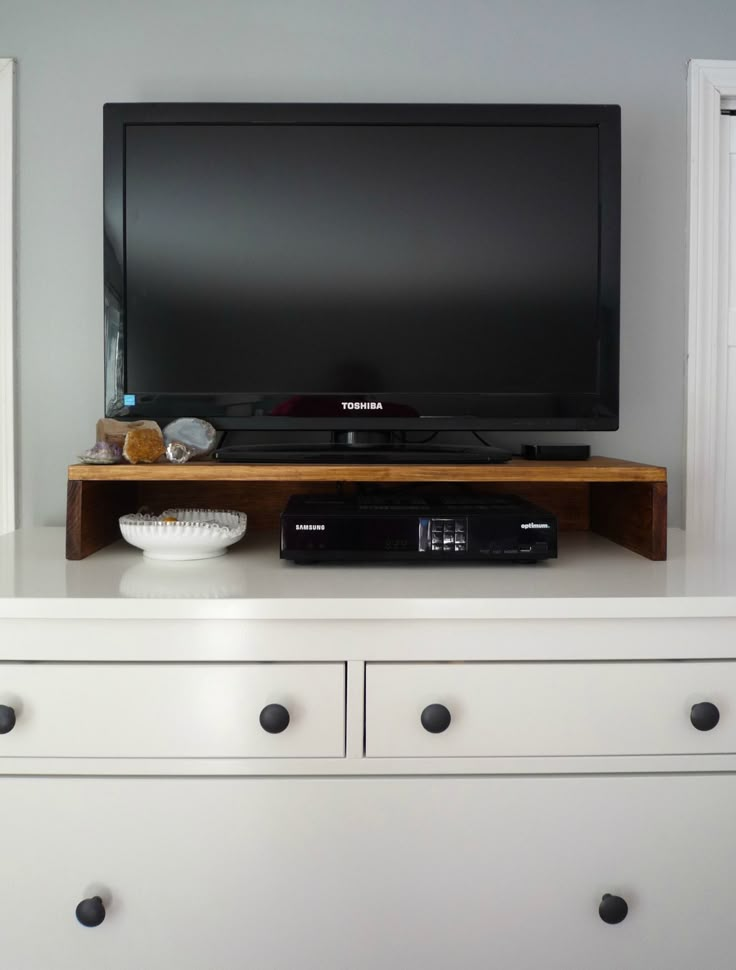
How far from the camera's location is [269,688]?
0.96 m

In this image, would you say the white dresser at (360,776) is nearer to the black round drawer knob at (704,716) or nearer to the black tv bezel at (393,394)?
the black round drawer knob at (704,716)

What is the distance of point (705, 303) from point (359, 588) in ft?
3.43

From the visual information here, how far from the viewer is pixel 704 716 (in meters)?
0.96

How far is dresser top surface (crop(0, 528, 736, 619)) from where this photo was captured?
0.94 m

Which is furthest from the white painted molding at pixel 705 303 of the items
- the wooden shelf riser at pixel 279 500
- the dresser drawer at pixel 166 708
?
the dresser drawer at pixel 166 708

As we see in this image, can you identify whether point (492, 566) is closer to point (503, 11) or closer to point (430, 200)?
point (430, 200)

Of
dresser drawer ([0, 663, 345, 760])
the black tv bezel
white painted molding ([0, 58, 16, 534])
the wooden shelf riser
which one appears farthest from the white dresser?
white painted molding ([0, 58, 16, 534])

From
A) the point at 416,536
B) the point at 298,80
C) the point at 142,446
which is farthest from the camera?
the point at 298,80

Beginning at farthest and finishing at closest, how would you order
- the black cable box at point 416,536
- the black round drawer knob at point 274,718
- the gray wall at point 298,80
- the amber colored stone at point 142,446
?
the gray wall at point 298,80, the amber colored stone at point 142,446, the black cable box at point 416,536, the black round drawer knob at point 274,718

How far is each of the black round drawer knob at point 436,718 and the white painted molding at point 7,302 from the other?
106 cm

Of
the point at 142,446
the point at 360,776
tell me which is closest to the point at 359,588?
the point at 360,776

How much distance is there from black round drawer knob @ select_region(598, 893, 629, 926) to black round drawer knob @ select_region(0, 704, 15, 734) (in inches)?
32.9

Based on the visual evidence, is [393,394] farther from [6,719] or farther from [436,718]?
[6,719]

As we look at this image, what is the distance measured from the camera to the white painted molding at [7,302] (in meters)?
1.48
